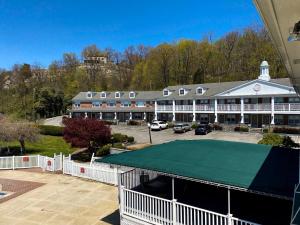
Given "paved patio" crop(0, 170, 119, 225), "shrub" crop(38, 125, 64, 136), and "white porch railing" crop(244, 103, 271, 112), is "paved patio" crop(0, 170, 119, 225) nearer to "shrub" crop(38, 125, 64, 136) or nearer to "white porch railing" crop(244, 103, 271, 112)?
"shrub" crop(38, 125, 64, 136)

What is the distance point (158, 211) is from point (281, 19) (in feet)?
30.7

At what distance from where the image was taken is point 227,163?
1034cm

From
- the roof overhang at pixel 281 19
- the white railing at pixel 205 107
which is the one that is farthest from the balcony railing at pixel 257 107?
the roof overhang at pixel 281 19

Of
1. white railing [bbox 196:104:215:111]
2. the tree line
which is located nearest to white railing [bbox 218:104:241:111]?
white railing [bbox 196:104:215:111]

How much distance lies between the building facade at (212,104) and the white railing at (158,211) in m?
36.4

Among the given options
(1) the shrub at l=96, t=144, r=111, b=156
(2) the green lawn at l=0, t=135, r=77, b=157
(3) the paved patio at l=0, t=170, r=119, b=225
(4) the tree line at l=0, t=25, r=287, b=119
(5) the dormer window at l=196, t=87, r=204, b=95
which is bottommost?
(3) the paved patio at l=0, t=170, r=119, b=225

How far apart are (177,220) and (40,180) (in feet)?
42.1

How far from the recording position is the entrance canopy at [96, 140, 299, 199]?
848 cm

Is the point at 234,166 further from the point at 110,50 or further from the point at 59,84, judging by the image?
the point at 110,50

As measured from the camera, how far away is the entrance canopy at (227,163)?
27.8 feet

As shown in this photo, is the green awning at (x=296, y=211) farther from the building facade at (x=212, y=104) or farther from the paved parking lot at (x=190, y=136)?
the building facade at (x=212, y=104)

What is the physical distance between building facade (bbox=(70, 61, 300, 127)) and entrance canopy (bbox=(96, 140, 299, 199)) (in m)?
33.8

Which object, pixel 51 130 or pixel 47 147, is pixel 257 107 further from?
pixel 51 130

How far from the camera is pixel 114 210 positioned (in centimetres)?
1420
